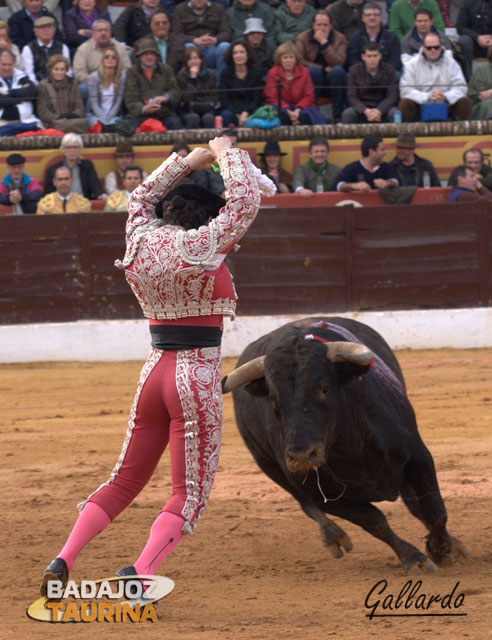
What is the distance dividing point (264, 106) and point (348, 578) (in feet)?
25.6

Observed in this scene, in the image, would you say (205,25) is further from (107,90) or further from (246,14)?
(107,90)

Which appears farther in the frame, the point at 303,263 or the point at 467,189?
the point at 467,189

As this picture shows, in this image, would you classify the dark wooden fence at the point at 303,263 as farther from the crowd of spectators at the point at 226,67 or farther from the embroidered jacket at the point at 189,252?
the embroidered jacket at the point at 189,252

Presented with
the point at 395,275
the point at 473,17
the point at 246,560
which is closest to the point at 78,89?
the point at 395,275

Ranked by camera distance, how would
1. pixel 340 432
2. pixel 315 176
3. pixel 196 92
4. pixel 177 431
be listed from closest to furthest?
1. pixel 177 431
2. pixel 340 432
3. pixel 315 176
4. pixel 196 92

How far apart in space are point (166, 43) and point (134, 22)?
0.62 metres

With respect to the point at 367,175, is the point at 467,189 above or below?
below

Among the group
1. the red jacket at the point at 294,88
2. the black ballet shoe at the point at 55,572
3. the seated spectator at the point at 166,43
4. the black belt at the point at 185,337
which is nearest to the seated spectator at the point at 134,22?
the seated spectator at the point at 166,43

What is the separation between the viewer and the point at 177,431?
3615mm

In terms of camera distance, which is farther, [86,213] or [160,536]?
[86,213]

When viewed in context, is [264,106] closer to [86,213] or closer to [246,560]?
[86,213]

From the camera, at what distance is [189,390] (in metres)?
3.58

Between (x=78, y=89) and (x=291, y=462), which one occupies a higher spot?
(x=78, y=89)

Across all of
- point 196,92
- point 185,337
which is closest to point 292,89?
point 196,92
